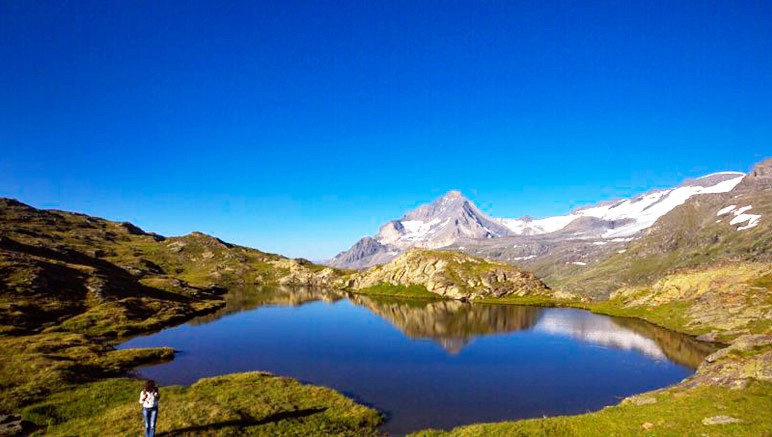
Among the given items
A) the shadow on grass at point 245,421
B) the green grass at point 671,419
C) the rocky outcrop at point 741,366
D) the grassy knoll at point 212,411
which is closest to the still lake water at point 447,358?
the grassy knoll at point 212,411

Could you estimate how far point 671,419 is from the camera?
3238 centimetres

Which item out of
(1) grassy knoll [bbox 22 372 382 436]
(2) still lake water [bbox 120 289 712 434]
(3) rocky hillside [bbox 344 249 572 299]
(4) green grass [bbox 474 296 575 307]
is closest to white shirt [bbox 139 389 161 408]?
(1) grassy knoll [bbox 22 372 382 436]

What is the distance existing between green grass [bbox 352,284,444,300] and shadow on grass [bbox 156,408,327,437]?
122 meters

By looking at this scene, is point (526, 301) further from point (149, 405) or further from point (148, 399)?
point (148, 399)

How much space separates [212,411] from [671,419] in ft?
140

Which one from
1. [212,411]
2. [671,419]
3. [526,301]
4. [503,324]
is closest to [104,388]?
[212,411]

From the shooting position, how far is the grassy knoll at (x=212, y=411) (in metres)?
36.0

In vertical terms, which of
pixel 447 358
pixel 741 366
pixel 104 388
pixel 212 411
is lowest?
pixel 104 388

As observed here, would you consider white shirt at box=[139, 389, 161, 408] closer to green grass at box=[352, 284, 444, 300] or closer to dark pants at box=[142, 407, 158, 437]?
dark pants at box=[142, 407, 158, 437]

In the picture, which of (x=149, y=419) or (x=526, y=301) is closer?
(x=149, y=419)

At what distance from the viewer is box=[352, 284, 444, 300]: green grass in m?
165

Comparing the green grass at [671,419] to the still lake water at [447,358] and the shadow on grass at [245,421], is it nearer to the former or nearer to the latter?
the still lake water at [447,358]

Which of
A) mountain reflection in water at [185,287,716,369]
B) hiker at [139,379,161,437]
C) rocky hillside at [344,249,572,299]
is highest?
rocky hillside at [344,249,572,299]

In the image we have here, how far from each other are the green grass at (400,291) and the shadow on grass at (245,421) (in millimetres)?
121895
